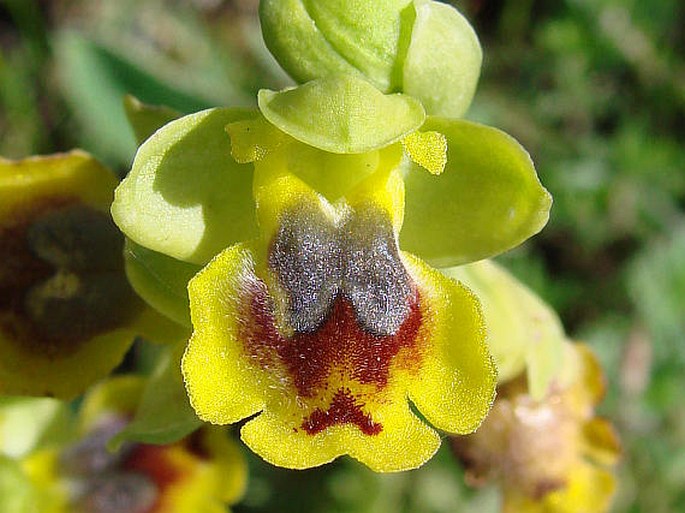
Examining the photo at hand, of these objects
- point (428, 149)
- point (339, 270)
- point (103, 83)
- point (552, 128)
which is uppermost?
point (428, 149)

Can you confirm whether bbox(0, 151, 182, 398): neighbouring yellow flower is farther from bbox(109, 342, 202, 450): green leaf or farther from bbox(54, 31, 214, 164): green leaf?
bbox(54, 31, 214, 164): green leaf

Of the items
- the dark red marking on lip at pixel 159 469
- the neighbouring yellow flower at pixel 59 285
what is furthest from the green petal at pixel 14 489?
the dark red marking on lip at pixel 159 469

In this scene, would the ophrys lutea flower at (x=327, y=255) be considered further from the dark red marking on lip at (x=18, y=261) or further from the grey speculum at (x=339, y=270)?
the dark red marking on lip at (x=18, y=261)

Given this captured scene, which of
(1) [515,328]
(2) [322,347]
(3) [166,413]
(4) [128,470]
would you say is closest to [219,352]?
(2) [322,347]

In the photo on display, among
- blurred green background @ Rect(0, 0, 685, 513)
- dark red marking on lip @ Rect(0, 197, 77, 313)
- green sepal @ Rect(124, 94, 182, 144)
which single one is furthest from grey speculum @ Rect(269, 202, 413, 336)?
blurred green background @ Rect(0, 0, 685, 513)

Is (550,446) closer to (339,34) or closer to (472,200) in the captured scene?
(472,200)

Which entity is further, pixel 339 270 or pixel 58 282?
pixel 58 282
